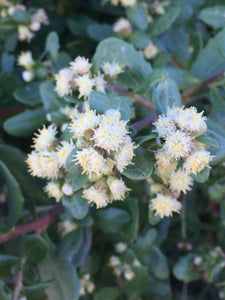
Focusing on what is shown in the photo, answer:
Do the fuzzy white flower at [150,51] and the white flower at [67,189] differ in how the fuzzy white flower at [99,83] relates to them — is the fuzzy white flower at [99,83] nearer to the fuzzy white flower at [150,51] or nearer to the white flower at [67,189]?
the white flower at [67,189]

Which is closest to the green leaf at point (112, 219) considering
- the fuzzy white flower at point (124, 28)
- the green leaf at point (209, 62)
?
the green leaf at point (209, 62)

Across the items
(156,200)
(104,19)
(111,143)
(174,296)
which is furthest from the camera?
(104,19)

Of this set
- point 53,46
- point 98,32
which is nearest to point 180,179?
point 53,46

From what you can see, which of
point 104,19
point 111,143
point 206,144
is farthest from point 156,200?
point 104,19

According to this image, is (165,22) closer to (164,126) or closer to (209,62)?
(209,62)

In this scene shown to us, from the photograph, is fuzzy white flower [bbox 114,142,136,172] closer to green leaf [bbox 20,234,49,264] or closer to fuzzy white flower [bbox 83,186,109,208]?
fuzzy white flower [bbox 83,186,109,208]

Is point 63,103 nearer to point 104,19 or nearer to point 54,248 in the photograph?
point 54,248

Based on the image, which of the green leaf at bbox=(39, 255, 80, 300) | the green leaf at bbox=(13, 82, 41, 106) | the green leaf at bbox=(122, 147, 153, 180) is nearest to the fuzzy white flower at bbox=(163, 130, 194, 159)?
the green leaf at bbox=(122, 147, 153, 180)
